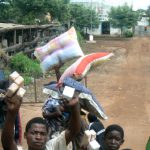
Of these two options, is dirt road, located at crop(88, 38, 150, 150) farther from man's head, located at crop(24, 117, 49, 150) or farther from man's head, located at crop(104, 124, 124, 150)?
man's head, located at crop(24, 117, 49, 150)

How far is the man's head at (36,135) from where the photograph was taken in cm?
277

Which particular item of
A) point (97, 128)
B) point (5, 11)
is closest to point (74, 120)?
point (97, 128)

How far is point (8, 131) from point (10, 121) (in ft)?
0.31

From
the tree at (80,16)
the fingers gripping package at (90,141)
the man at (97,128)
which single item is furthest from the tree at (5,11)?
the fingers gripping package at (90,141)

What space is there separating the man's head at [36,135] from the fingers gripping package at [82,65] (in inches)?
22.2

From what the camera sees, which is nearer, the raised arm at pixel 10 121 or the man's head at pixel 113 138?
the raised arm at pixel 10 121

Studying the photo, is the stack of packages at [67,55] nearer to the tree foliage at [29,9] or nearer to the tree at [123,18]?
the tree foliage at [29,9]

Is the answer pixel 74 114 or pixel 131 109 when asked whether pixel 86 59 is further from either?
pixel 131 109

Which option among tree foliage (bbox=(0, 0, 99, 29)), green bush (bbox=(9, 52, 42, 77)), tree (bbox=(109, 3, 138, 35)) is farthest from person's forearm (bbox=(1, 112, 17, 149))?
tree (bbox=(109, 3, 138, 35))

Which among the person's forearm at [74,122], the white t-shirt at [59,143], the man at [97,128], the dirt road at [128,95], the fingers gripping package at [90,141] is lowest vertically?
the dirt road at [128,95]

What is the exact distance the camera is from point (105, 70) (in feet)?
65.6

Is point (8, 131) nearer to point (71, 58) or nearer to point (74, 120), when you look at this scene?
point (74, 120)

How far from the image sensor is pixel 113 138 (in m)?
3.55

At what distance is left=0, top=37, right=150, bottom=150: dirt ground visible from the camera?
9.27 metres
